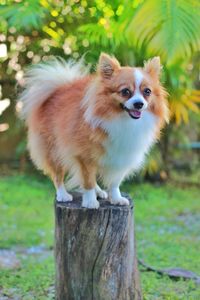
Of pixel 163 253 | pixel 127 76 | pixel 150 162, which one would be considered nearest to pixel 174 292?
pixel 163 253

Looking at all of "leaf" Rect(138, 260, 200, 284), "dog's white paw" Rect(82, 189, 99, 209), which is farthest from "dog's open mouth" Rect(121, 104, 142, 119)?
"leaf" Rect(138, 260, 200, 284)

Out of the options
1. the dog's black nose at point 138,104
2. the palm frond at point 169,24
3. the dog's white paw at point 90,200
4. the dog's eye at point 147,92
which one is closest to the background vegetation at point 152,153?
the palm frond at point 169,24

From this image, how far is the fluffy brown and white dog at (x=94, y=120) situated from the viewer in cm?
329

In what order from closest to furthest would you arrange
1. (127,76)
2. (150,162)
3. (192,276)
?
(127,76)
(192,276)
(150,162)

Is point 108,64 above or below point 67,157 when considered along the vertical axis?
above

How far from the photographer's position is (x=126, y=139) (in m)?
3.35

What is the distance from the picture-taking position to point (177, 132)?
9.93m

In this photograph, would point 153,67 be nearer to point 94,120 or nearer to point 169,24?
point 169,24

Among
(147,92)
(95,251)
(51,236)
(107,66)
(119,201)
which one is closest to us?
(147,92)

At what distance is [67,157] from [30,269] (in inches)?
73.9

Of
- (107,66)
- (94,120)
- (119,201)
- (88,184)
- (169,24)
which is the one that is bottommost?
(119,201)

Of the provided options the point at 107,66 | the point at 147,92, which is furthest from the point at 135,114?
the point at 107,66

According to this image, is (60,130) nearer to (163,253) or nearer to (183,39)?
(183,39)

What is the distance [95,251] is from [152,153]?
6.05m
